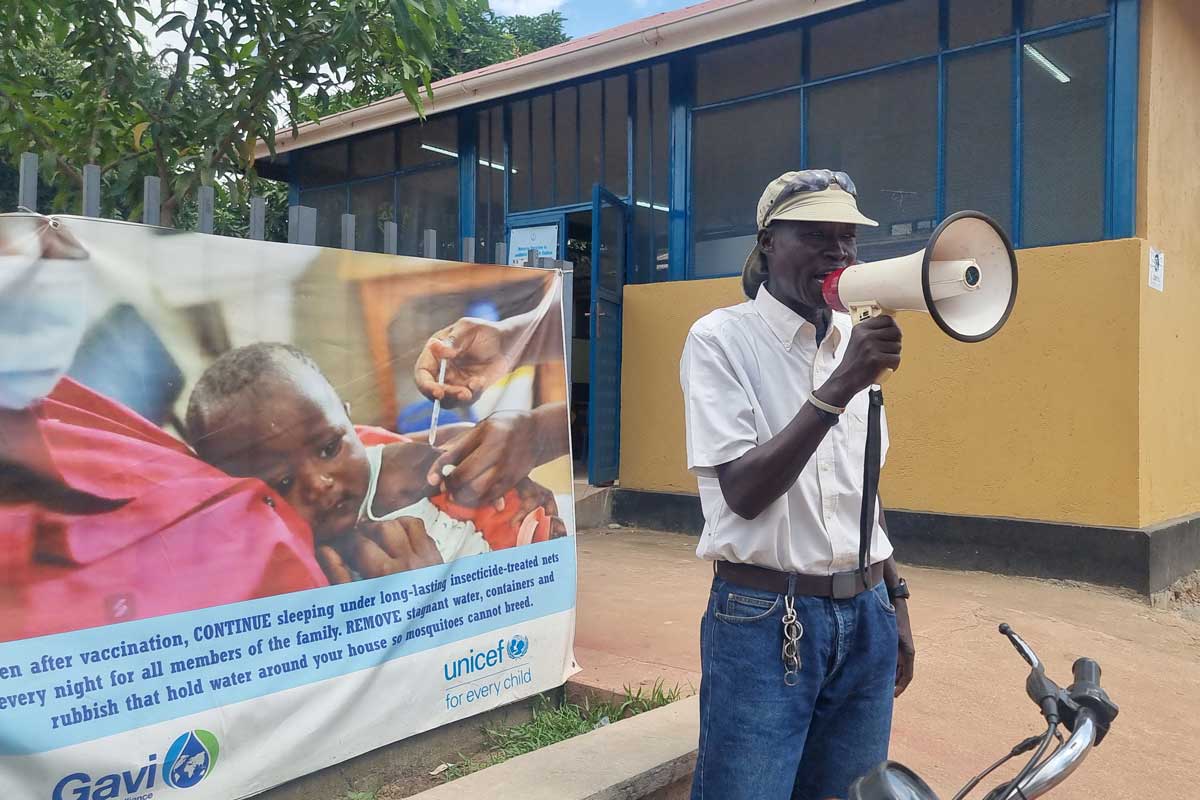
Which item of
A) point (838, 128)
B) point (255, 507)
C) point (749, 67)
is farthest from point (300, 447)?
point (749, 67)

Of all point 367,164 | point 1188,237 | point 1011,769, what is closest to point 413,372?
point 1011,769

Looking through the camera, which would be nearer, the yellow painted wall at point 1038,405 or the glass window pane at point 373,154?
the yellow painted wall at point 1038,405

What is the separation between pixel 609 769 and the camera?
112 inches

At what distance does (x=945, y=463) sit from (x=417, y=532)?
14.8ft

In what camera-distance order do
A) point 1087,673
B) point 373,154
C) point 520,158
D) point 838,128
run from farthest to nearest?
point 373,154, point 520,158, point 838,128, point 1087,673

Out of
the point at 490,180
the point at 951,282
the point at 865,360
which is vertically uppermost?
the point at 490,180

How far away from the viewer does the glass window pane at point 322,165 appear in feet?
→ 37.5

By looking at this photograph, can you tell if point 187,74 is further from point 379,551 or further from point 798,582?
point 798,582

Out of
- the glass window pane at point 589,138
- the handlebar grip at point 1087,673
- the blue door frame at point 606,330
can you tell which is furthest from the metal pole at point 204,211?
the glass window pane at point 589,138

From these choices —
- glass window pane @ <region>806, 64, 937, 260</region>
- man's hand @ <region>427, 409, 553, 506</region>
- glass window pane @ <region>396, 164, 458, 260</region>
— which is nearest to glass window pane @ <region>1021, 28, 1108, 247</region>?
glass window pane @ <region>806, 64, 937, 260</region>

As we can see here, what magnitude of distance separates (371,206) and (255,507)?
881 cm

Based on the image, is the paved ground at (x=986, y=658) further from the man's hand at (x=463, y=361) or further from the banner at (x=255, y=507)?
the man's hand at (x=463, y=361)

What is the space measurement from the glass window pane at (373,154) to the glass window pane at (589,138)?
9.36ft

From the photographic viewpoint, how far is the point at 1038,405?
6.27 meters
